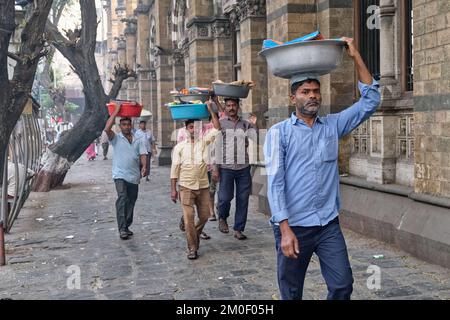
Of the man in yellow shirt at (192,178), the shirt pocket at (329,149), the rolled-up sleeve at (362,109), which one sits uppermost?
the rolled-up sleeve at (362,109)

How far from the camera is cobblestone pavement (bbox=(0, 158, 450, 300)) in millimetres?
5262

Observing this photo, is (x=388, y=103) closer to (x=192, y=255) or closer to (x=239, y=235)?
(x=239, y=235)

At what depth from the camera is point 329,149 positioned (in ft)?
12.0

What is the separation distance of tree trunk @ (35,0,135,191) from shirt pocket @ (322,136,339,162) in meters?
12.8

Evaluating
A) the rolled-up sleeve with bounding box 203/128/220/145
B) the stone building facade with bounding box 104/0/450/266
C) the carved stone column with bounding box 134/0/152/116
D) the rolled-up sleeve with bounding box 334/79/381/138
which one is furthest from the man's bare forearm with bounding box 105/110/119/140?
the carved stone column with bounding box 134/0/152/116

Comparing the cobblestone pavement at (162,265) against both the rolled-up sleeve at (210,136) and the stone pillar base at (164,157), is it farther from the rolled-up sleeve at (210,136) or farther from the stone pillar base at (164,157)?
the stone pillar base at (164,157)

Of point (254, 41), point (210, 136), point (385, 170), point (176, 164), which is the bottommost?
point (385, 170)

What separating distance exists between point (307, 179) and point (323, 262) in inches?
21.8

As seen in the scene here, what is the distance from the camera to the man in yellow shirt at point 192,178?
673cm

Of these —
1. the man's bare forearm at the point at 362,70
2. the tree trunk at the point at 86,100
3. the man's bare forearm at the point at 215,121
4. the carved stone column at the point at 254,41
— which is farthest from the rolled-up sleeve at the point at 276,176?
the tree trunk at the point at 86,100

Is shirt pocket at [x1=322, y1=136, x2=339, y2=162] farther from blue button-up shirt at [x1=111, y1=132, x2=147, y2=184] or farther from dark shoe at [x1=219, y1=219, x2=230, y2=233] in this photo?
blue button-up shirt at [x1=111, y1=132, x2=147, y2=184]

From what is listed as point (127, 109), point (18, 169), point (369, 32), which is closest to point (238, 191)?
point (127, 109)

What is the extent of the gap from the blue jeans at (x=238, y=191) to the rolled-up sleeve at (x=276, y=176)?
4133 millimetres

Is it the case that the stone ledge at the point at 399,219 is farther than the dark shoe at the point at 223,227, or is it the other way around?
the dark shoe at the point at 223,227
